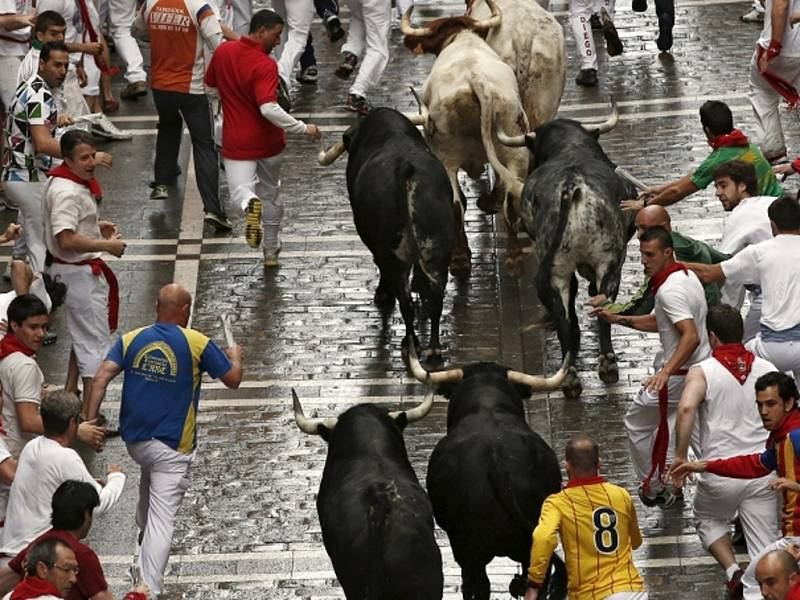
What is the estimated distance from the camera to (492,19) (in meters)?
19.6

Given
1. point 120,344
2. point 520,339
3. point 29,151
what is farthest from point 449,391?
point 29,151

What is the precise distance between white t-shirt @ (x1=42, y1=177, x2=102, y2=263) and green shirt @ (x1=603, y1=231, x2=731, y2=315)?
4044mm

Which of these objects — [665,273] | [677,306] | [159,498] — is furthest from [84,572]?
[665,273]

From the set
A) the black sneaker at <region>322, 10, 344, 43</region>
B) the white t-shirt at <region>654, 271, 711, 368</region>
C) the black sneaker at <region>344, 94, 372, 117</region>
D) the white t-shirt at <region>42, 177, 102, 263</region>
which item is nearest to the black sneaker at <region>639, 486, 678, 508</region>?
the white t-shirt at <region>654, 271, 711, 368</region>

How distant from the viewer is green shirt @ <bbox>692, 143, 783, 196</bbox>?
15.6 meters

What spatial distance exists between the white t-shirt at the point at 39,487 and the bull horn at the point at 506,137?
6.47m

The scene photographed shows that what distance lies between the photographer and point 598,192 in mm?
15750

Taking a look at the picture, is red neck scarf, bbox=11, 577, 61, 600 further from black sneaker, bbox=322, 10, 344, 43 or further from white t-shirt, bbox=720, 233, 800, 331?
black sneaker, bbox=322, 10, 344, 43

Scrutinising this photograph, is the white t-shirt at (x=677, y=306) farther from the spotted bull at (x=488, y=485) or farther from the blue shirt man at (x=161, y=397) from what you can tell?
the blue shirt man at (x=161, y=397)

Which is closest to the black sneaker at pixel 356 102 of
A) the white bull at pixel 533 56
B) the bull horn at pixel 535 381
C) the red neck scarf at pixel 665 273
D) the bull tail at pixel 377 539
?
the white bull at pixel 533 56

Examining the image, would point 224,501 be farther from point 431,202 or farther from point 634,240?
point 634,240

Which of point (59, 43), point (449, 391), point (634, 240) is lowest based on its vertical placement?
point (634, 240)

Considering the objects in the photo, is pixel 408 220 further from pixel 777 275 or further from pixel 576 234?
pixel 777 275

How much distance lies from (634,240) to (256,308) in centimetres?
380
